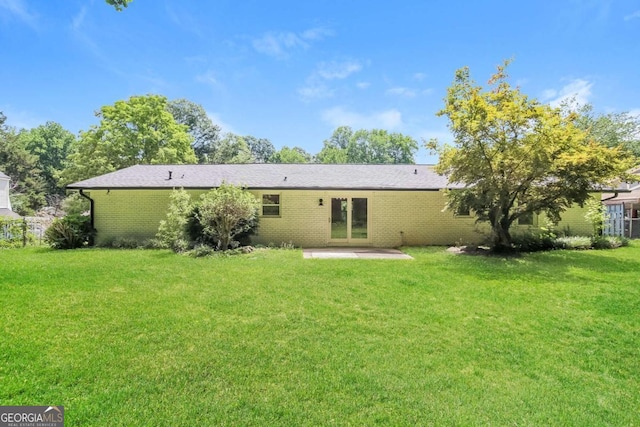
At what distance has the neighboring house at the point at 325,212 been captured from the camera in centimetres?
1308

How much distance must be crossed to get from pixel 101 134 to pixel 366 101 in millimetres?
20863

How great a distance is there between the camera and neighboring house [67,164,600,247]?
42.9ft

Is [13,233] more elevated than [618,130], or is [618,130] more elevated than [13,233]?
[618,130]

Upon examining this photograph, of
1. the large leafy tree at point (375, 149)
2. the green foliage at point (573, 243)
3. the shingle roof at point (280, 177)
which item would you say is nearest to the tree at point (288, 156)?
the large leafy tree at point (375, 149)

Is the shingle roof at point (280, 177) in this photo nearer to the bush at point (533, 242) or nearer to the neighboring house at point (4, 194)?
the bush at point (533, 242)

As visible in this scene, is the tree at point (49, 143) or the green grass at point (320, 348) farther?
the tree at point (49, 143)

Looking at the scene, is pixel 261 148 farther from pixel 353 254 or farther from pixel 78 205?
pixel 353 254

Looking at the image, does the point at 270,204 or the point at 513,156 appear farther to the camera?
the point at 270,204

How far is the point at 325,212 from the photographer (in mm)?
13289

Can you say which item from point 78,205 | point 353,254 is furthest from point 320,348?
point 78,205

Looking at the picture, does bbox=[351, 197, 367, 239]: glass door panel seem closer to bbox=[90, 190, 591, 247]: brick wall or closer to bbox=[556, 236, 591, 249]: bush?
bbox=[90, 190, 591, 247]: brick wall

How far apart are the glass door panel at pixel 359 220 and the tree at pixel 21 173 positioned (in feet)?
118

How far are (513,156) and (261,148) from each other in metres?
53.6

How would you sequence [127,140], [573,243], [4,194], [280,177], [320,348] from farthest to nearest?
[4,194] < [127,140] < [280,177] < [573,243] < [320,348]
